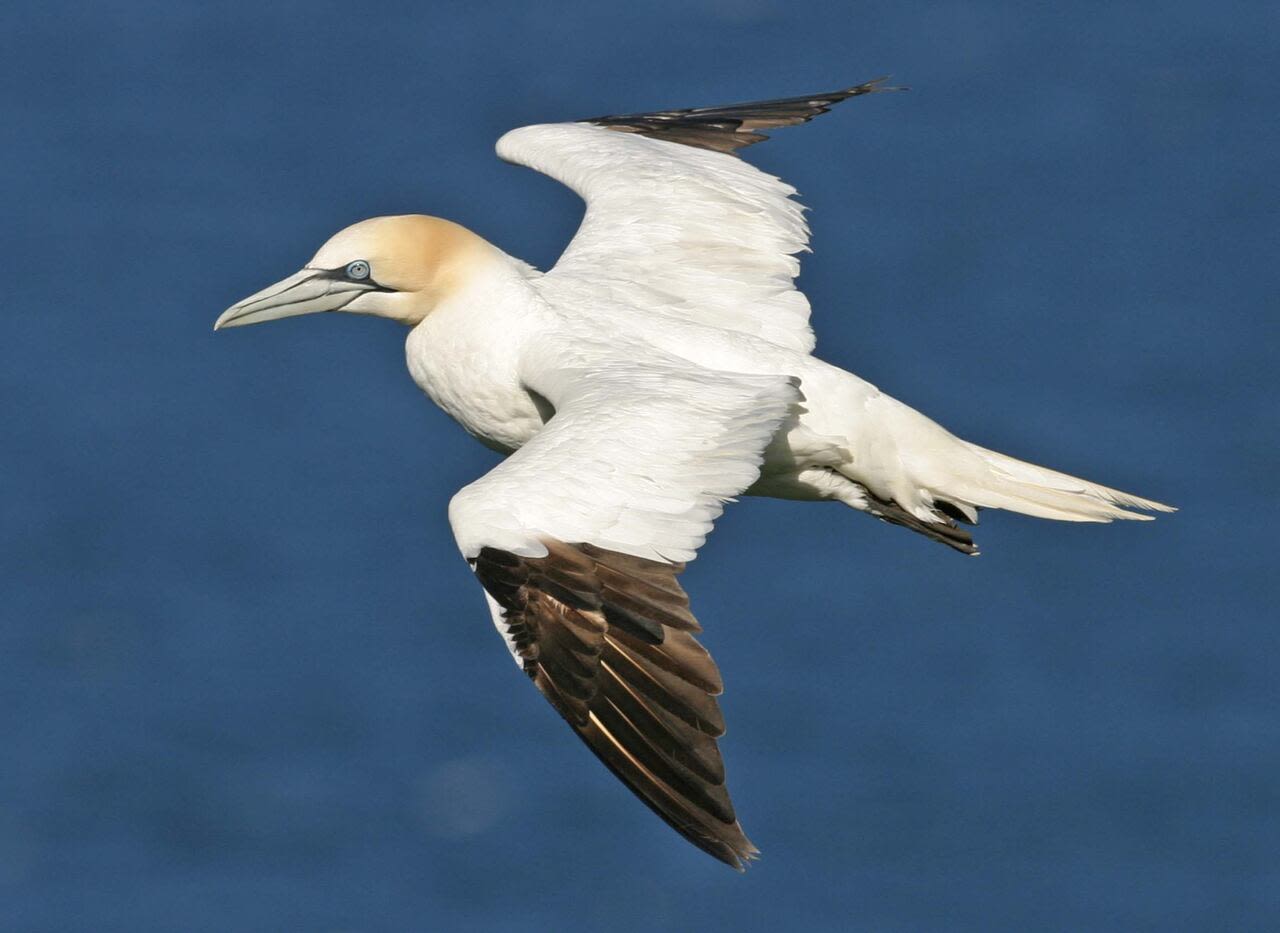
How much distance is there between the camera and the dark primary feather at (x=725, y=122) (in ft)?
52.6

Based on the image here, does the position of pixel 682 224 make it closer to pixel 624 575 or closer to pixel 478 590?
pixel 624 575

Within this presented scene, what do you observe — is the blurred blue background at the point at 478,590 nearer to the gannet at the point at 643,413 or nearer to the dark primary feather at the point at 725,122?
the dark primary feather at the point at 725,122

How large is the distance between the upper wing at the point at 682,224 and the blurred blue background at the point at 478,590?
2973 centimetres

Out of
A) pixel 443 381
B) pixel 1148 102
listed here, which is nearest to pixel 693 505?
pixel 443 381

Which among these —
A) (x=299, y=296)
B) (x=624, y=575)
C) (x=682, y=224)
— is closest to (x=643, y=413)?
(x=624, y=575)

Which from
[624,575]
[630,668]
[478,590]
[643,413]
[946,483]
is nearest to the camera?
[630,668]

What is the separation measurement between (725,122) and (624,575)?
6098 mm

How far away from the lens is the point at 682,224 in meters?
14.3

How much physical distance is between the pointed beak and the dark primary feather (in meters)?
3.49

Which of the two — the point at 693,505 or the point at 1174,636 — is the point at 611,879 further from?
the point at 693,505

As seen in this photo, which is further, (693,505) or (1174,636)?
(1174,636)

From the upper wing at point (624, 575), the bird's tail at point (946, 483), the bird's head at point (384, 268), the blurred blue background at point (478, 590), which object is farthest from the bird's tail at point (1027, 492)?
the blurred blue background at point (478, 590)

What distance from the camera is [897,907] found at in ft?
169

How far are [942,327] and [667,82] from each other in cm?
745
